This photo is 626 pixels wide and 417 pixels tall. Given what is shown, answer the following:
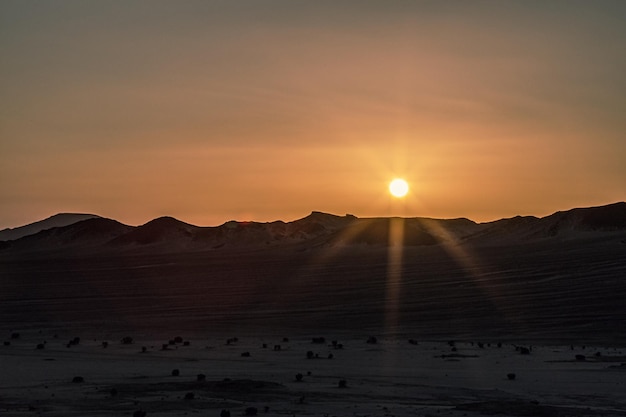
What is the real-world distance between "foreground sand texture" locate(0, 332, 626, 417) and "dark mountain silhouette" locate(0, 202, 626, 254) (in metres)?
58.3

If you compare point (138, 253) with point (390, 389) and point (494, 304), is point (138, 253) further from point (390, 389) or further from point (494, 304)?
point (390, 389)

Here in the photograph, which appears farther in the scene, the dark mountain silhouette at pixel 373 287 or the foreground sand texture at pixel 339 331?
the dark mountain silhouette at pixel 373 287

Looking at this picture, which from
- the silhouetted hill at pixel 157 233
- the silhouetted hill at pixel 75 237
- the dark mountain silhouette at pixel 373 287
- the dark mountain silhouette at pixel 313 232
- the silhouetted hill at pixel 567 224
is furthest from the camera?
the silhouetted hill at pixel 75 237

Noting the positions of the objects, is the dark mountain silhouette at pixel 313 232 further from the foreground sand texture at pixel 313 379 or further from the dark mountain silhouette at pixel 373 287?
the foreground sand texture at pixel 313 379

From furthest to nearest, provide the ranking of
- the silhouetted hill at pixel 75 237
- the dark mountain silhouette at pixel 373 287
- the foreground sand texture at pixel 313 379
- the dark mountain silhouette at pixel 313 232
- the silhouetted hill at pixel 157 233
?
the silhouetted hill at pixel 75 237 < the silhouetted hill at pixel 157 233 < the dark mountain silhouette at pixel 313 232 < the dark mountain silhouette at pixel 373 287 < the foreground sand texture at pixel 313 379

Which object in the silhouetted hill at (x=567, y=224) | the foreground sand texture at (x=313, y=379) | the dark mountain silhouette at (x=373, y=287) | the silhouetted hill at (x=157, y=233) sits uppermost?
the silhouetted hill at (x=157, y=233)

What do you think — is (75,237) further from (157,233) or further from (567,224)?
(567,224)

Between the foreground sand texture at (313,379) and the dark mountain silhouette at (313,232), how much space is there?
58.3m

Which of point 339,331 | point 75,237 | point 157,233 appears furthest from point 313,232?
point 339,331

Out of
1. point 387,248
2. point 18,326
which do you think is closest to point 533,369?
point 18,326

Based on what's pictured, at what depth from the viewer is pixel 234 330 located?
4291 centimetres

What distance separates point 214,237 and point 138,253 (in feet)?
45.0

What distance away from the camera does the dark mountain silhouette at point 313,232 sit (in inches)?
3703

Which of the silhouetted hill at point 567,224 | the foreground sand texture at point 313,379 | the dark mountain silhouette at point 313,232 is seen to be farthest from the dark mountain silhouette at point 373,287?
the foreground sand texture at point 313,379
